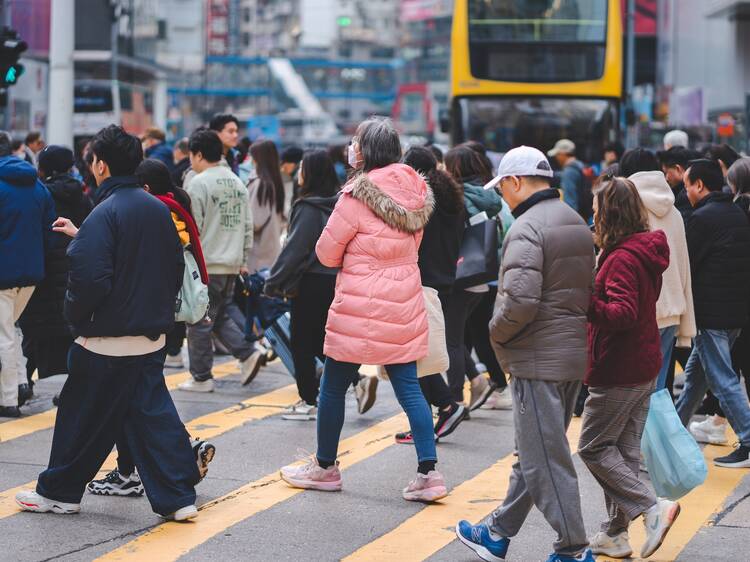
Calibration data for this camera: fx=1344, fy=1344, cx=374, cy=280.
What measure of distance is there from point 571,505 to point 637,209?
1.29m

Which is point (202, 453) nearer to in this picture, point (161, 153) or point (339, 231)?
point (339, 231)

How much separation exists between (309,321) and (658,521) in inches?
130

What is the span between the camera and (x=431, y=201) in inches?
271

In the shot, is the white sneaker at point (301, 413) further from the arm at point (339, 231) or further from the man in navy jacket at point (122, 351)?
the man in navy jacket at point (122, 351)

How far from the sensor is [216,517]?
646 centimetres

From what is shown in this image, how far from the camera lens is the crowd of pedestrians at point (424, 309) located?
17.8 feet

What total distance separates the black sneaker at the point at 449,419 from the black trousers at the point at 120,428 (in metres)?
2.28

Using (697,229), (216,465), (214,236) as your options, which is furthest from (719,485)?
(214,236)

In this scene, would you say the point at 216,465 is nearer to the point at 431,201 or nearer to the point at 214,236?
the point at 431,201

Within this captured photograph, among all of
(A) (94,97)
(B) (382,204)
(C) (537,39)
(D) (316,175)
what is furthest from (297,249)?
(A) (94,97)

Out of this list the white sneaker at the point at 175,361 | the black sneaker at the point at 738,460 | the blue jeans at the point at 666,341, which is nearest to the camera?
the blue jeans at the point at 666,341

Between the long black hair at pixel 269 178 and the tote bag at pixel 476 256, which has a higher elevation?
the long black hair at pixel 269 178

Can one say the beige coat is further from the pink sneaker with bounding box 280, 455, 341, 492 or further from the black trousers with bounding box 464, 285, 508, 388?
the pink sneaker with bounding box 280, 455, 341, 492

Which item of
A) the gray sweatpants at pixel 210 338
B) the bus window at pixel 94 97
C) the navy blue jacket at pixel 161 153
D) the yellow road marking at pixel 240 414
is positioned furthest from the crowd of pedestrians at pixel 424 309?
the bus window at pixel 94 97
